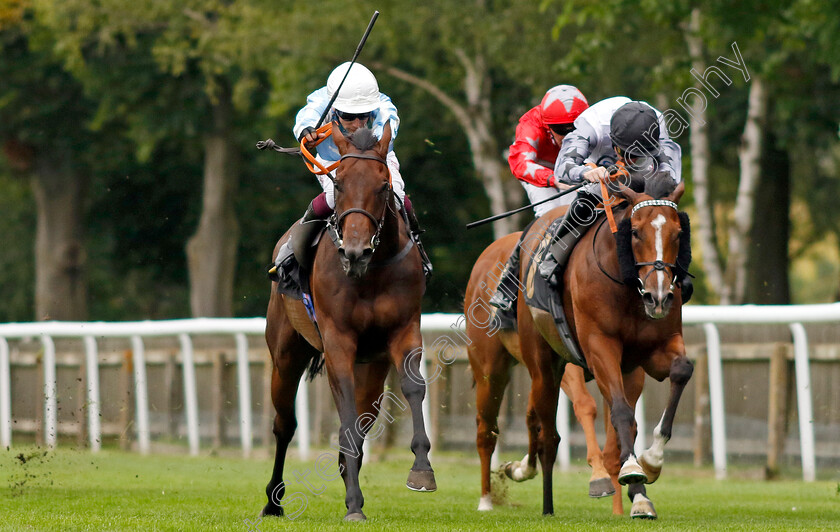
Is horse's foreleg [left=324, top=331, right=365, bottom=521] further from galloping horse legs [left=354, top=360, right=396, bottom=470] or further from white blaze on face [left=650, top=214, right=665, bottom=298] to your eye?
white blaze on face [left=650, top=214, right=665, bottom=298]

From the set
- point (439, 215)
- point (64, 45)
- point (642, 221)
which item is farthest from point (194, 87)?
point (642, 221)

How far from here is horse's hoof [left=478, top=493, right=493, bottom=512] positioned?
8.74m

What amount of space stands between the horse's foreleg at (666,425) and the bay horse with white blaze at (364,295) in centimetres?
110

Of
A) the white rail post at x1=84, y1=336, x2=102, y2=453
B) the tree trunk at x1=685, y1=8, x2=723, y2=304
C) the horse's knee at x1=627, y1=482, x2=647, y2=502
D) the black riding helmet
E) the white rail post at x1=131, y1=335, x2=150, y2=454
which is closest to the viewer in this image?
the horse's knee at x1=627, y1=482, x2=647, y2=502

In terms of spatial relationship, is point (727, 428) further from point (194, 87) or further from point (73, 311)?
point (73, 311)

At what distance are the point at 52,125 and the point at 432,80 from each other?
707 cm

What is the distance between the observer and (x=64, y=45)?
71.4ft

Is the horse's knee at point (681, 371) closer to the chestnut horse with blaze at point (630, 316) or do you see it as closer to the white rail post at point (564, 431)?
the chestnut horse with blaze at point (630, 316)

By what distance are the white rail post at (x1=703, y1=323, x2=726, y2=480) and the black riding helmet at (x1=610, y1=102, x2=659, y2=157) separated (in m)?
3.94

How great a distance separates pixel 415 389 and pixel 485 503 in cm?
194

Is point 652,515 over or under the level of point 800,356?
under

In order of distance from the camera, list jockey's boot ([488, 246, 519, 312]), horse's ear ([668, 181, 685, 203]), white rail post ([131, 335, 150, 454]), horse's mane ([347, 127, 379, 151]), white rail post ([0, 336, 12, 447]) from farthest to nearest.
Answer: white rail post ([0, 336, 12, 447]) → white rail post ([131, 335, 150, 454]) → jockey's boot ([488, 246, 519, 312]) → horse's mane ([347, 127, 379, 151]) → horse's ear ([668, 181, 685, 203])

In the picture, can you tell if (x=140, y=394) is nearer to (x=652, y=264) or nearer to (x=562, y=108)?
(x=562, y=108)

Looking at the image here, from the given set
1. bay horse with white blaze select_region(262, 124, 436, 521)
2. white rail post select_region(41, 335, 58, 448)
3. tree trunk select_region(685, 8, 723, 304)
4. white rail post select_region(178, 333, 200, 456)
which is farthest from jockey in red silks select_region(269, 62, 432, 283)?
tree trunk select_region(685, 8, 723, 304)
